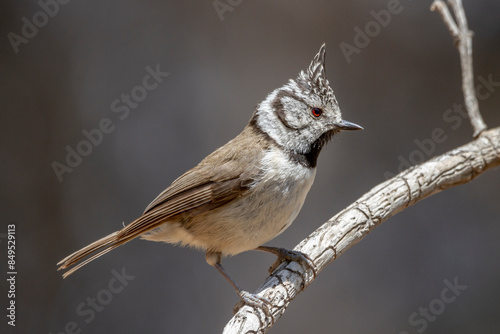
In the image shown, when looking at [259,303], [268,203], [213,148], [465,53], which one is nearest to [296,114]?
[268,203]

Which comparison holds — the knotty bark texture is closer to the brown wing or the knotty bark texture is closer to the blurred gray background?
the brown wing

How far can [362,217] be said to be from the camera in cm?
285

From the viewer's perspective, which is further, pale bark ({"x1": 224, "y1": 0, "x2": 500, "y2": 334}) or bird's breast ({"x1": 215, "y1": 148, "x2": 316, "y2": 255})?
bird's breast ({"x1": 215, "y1": 148, "x2": 316, "y2": 255})

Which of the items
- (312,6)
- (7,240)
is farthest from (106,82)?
(312,6)

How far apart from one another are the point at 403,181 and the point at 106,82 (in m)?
2.77

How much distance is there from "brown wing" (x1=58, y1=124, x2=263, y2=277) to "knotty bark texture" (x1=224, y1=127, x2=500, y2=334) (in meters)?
0.51

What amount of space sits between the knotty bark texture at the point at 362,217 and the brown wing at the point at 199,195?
509 mm

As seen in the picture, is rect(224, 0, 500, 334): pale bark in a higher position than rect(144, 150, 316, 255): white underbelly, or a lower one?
lower

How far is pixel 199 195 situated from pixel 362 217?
93 centimetres

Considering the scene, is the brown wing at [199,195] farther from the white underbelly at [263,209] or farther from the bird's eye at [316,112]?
the bird's eye at [316,112]

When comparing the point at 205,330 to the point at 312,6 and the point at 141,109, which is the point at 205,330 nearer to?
the point at 141,109

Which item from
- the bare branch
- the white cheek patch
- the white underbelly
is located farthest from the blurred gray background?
the white cheek patch

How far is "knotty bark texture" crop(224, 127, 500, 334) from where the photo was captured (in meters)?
2.46

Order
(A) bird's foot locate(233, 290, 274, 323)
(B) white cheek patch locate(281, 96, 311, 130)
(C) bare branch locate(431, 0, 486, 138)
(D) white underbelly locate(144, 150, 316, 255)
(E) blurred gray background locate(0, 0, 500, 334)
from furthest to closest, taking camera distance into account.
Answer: (E) blurred gray background locate(0, 0, 500, 334), (C) bare branch locate(431, 0, 486, 138), (B) white cheek patch locate(281, 96, 311, 130), (D) white underbelly locate(144, 150, 316, 255), (A) bird's foot locate(233, 290, 274, 323)
